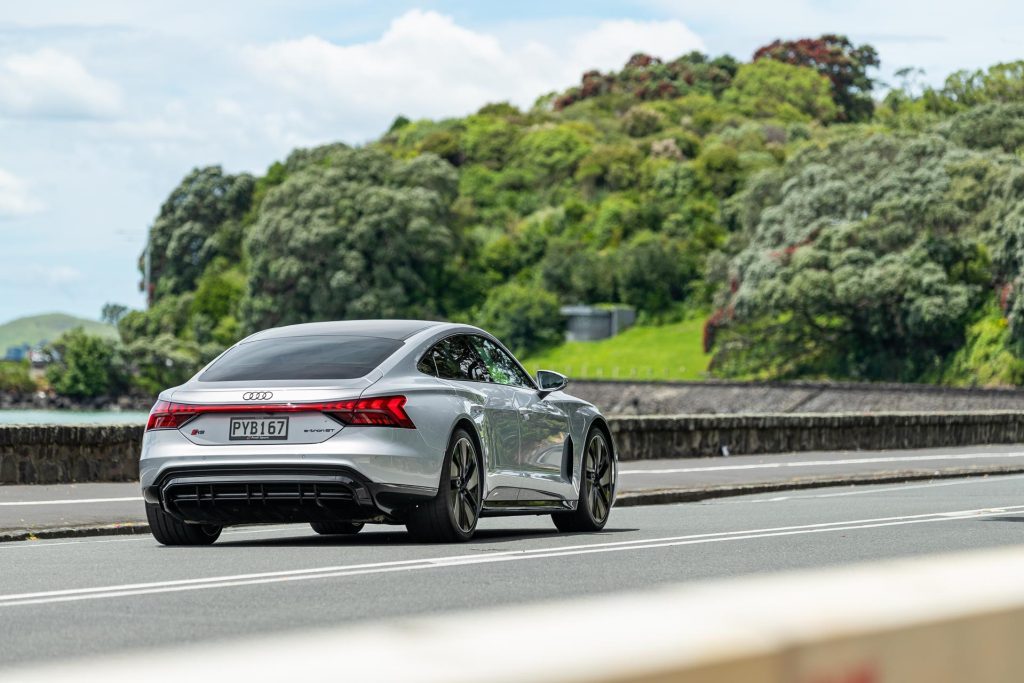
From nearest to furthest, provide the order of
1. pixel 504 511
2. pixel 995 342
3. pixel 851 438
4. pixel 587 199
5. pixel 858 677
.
Answer: pixel 858 677 < pixel 504 511 < pixel 851 438 < pixel 995 342 < pixel 587 199

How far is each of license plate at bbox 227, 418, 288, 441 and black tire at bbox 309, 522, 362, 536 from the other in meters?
2.40

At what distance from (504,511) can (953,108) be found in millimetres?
130062

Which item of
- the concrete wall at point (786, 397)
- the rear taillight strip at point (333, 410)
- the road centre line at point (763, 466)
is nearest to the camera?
the rear taillight strip at point (333, 410)

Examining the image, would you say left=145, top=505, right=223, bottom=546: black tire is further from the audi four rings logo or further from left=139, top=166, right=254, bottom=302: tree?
left=139, top=166, right=254, bottom=302: tree

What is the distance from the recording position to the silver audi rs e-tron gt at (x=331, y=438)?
11.0 meters

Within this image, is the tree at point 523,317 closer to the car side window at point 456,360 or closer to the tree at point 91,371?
the tree at point 91,371

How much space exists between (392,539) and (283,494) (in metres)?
1.64

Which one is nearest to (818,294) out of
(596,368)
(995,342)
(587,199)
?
(995,342)

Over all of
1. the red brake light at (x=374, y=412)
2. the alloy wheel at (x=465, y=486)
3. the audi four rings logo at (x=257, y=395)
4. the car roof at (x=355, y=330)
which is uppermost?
the car roof at (x=355, y=330)

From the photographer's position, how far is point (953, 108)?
13662cm

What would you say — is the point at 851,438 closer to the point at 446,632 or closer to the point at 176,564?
the point at 176,564

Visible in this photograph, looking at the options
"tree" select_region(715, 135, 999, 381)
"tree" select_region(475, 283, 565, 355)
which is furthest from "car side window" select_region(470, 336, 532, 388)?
"tree" select_region(475, 283, 565, 355)

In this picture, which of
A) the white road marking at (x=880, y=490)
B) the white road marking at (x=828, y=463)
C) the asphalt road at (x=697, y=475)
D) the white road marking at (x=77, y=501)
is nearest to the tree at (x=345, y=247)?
the asphalt road at (x=697, y=475)

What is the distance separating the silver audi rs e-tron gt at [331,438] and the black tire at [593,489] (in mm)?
1307
